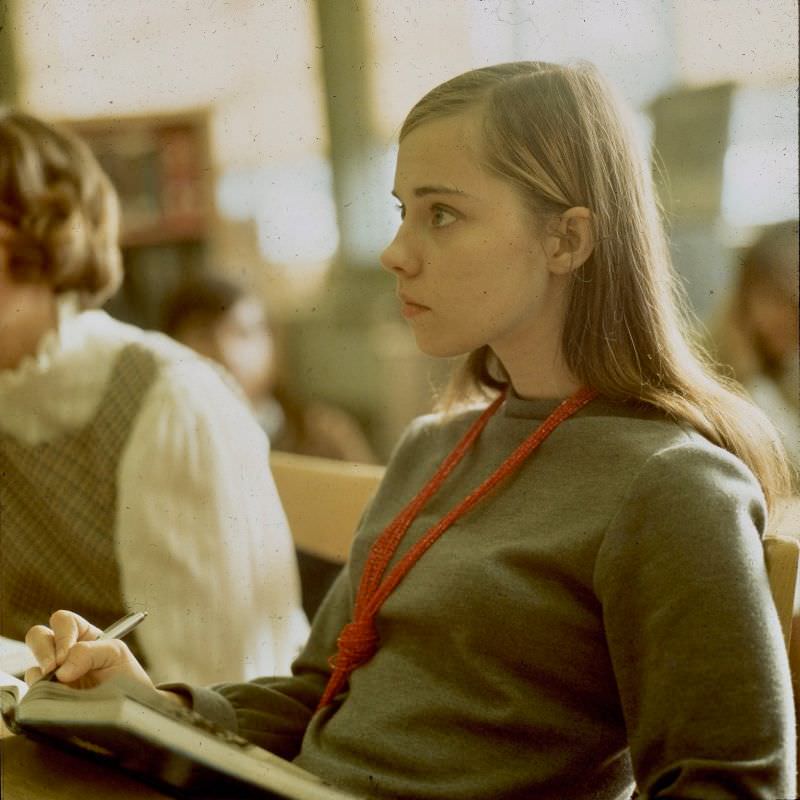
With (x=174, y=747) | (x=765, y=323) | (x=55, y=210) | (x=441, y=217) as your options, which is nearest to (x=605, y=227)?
(x=441, y=217)

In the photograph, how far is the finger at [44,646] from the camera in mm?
850

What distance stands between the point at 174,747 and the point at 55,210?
2.86 feet

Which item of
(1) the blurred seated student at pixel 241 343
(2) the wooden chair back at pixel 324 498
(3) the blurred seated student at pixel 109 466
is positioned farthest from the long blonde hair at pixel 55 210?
(1) the blurred seated student at pixel 241 343

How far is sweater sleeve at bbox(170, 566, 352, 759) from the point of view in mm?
990

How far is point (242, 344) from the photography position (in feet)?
9.17

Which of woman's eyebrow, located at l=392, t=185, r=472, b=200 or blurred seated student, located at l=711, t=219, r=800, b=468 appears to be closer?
woman's eyebrow, located at l=392, t=185, r=472, b=200

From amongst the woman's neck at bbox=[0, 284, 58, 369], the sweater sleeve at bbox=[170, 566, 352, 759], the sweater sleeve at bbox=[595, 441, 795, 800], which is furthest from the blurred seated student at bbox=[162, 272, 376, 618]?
the sweater sleeve at bbox=[595, 441, 795, 800]

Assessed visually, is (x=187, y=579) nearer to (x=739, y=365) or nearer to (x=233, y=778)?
(x=233, y=778)

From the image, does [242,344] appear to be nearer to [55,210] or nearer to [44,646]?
[55,210]

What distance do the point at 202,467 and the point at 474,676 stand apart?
0.55 meters

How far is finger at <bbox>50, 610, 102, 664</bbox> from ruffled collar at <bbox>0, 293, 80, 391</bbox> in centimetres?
55

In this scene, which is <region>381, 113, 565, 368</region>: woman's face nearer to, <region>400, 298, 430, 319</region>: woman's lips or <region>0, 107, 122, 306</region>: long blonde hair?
<region>400, 298, 430, 319</region>: woman's lips

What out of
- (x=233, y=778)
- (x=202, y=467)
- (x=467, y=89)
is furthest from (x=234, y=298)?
(x=233, y=778)

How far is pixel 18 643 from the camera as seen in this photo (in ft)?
3.78
